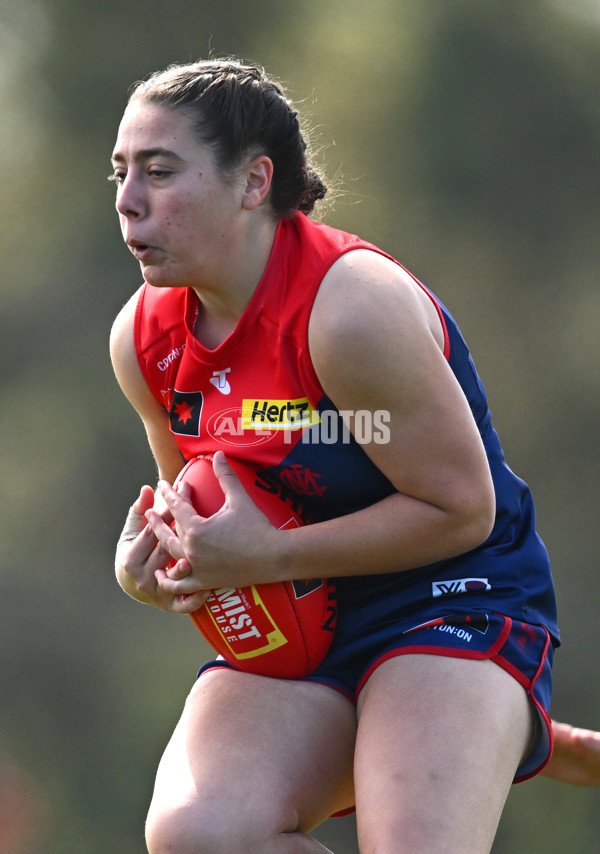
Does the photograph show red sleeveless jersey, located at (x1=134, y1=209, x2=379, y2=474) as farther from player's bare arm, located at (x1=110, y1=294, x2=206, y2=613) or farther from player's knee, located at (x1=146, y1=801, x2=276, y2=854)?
player's knee, located at (x1=146, y1=801, x2=276, y2=854)

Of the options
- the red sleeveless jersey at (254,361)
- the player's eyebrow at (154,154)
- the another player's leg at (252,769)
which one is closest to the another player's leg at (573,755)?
the another player's leg at (252,769)

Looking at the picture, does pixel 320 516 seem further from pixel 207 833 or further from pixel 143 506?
pixel 207 833

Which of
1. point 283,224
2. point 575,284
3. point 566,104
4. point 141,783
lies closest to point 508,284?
point 575,284

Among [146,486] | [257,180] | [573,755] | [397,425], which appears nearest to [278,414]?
[397,425]

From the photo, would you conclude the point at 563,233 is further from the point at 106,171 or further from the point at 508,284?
the point at 106,171

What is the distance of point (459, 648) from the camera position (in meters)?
2.08

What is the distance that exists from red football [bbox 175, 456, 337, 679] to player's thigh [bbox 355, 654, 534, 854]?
0.50 feet

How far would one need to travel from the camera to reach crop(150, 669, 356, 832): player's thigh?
197cm

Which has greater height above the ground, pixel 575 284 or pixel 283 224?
pixel 575 284

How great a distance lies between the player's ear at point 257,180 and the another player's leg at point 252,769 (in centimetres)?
91

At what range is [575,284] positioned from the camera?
346 inches

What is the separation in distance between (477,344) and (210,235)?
6730 millimetres

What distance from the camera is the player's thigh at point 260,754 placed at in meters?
1.97

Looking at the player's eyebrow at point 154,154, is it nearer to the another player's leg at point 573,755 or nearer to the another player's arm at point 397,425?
the another player's arm at point 397,425
